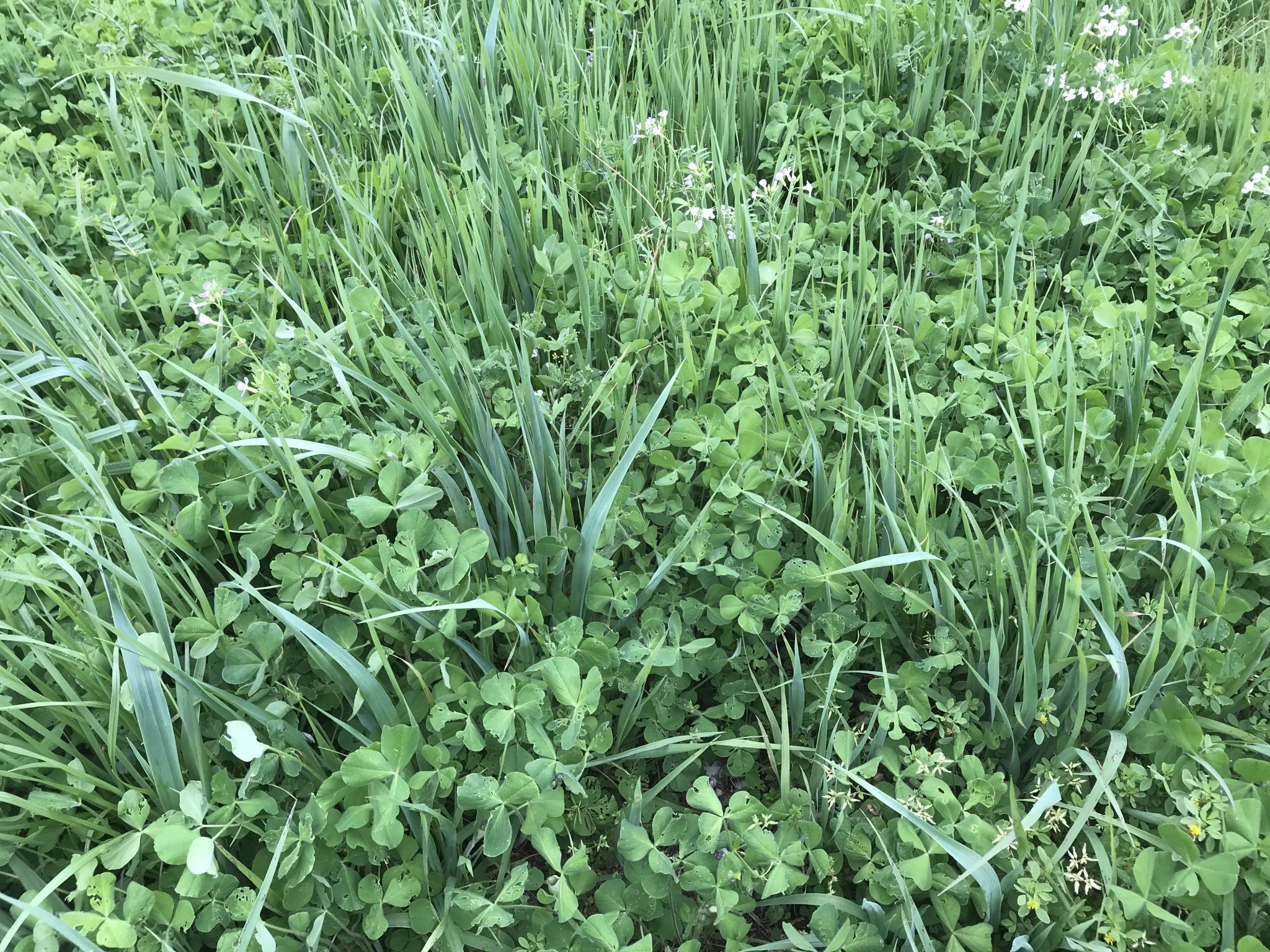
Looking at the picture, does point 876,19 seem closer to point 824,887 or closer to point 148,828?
point 824,887

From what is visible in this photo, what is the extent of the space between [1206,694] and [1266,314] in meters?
1.01

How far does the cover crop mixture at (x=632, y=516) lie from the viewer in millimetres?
1245

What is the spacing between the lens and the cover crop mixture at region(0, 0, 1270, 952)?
1.25 meters

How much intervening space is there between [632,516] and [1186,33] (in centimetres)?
242

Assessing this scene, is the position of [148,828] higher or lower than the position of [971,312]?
lower

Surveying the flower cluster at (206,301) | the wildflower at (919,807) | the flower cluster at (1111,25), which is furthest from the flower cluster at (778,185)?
the wildflower at (919,807)

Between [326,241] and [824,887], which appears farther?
[326,241]

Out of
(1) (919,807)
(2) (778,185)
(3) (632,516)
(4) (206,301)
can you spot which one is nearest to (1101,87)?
(2) (778,185)

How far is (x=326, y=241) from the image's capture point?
6.47 feet

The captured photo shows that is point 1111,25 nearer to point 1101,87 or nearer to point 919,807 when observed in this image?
point 1101,87

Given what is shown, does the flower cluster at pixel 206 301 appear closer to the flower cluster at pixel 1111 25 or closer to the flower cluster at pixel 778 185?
the flower cluster at pixel 778 185

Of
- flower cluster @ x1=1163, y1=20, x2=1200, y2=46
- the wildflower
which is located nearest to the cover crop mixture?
the wildflower

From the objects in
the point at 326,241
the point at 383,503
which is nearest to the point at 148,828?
the point at 383,503

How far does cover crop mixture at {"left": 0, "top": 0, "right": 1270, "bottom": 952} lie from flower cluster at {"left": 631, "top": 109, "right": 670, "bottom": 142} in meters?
0.02
